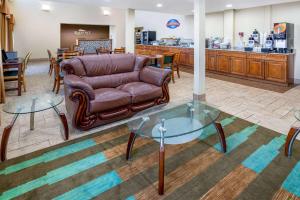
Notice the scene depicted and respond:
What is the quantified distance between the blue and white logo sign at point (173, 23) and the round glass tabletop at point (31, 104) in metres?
8.17

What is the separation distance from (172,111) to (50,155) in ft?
5.20

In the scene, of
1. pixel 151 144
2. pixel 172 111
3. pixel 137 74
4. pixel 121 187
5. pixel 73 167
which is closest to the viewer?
pixel 121 187

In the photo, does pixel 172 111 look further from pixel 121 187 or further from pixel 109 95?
pixel 121 187

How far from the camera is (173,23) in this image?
10188 millimetres

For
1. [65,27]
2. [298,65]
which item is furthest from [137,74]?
[65,27]

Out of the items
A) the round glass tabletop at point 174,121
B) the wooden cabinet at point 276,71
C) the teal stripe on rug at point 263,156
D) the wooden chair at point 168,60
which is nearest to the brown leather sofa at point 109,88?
the round glass tabletop at point 174,121

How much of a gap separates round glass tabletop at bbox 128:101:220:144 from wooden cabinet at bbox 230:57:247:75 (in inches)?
168

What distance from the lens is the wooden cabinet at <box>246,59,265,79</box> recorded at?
6.11 metres

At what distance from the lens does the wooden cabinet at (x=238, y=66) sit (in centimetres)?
655

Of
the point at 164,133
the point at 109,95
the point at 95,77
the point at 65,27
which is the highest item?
the point at 65,27

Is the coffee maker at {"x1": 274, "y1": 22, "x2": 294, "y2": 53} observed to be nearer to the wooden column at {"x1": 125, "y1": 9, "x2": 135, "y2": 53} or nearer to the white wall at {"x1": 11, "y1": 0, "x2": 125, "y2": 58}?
the wooden column at {"x1": 125, "y1": 9, "x2": 135, "y2": 53}

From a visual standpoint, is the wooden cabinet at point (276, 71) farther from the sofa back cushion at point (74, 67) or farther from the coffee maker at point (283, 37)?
the sofa back cushion at point (74, 67)

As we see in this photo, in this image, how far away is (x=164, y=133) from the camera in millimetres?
2037

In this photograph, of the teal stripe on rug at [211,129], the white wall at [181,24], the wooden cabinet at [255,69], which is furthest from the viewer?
the white wall at [181,24]
